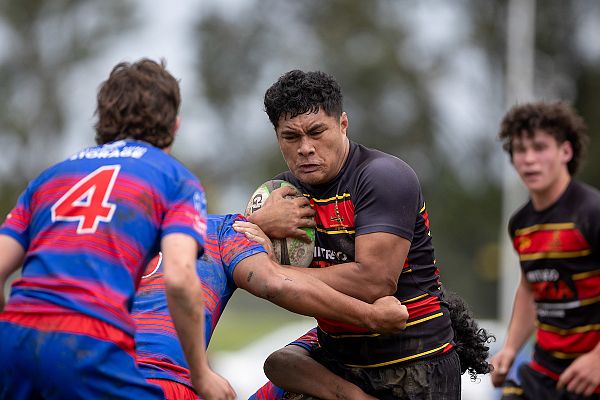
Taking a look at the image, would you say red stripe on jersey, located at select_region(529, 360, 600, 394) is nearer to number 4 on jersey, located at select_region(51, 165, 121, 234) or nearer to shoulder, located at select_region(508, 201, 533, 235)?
shoulder, located at select_region(508, 201, 533, 235)

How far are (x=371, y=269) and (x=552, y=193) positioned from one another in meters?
2.11

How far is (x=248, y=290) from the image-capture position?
17.3ft

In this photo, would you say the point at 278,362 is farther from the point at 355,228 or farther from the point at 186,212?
the point at 186,212

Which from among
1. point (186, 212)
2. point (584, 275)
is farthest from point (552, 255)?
point (186, 212)

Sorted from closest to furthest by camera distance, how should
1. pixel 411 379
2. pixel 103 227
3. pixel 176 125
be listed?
pixel 103 227
pixel 176 125
pixel 411 379

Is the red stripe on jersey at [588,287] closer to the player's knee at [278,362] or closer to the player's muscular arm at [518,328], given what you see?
the player's muscular arm at [518,328]

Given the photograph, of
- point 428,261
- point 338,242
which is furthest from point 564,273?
point 338,242

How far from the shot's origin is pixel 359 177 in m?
5.54

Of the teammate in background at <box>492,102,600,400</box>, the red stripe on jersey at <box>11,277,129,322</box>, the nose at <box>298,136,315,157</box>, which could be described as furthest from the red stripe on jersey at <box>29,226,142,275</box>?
the teammate in background at <box>492,102,600,400</box>

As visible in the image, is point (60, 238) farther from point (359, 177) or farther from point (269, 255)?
point (359, 177)

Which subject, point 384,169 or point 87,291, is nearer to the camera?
point 87,291

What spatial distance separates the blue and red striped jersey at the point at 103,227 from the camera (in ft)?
13.7

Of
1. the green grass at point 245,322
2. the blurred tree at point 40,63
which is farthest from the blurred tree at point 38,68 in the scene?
the green grass at point 245,322

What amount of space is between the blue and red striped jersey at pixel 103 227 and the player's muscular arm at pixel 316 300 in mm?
931
